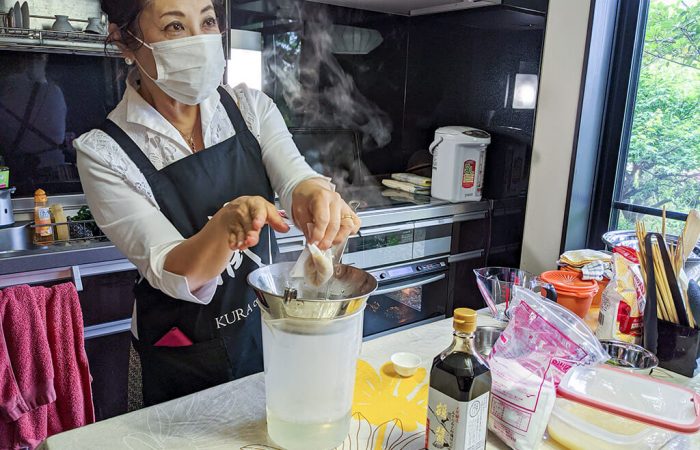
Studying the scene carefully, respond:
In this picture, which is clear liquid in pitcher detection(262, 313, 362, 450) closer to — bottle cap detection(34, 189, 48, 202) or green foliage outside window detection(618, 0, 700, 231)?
bottle cap detection(34, 189, 48, 202)

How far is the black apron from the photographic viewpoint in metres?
1.12

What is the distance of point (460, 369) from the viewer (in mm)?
686

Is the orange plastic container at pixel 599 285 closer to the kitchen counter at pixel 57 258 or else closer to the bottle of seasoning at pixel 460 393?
the bottle of seasoning at pixel 460 393

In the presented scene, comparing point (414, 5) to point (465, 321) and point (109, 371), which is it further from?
point (465, 321)

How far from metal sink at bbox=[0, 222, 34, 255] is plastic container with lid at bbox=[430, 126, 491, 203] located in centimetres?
166

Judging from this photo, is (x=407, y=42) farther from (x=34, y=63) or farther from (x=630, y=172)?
(x=34, y=63)

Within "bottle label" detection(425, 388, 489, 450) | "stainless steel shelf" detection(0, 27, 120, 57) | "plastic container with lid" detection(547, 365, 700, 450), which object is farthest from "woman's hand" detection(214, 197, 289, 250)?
"stainless steel shelf" detection(0, 27, 120, 57)

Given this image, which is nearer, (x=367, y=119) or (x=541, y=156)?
(x=541, y=156)

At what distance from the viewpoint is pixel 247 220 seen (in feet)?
2.49

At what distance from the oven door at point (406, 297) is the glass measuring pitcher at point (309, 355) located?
4.91ft

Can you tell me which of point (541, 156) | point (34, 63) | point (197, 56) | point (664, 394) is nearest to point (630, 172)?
point (541, 156)

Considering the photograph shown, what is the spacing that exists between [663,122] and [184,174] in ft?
5.98

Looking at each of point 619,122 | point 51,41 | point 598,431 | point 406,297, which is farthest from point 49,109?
point 619,122

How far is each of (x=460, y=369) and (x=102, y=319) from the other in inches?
55.3
